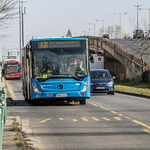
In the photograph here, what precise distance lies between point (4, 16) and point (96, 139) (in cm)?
1158

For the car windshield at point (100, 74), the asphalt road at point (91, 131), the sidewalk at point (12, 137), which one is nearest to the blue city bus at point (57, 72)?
the asphalt road at point (91, 131)

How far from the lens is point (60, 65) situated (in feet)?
57.2

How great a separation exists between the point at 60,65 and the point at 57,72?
314 mm

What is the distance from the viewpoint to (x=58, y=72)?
1745cm

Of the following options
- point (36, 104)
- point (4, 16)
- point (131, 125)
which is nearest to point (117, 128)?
point (131, 125)

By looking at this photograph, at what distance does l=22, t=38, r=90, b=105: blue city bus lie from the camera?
57.1 ft

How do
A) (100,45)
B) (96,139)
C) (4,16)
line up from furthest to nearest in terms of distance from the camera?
(100,45), (4,16), (96,139)

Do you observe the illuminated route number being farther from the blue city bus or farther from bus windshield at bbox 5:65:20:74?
bus windshield at bbox 5:65:20:74

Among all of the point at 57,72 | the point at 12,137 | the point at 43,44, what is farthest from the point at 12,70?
the point at 12,137

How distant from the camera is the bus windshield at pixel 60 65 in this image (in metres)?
17.4

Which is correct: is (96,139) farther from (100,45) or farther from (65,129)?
(100,45)

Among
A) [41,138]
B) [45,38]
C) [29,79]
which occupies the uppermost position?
[45,38]

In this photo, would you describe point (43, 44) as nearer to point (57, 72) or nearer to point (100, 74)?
point (57, 72)

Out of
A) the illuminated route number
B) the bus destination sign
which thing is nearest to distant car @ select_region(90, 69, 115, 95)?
the bus destination sign
